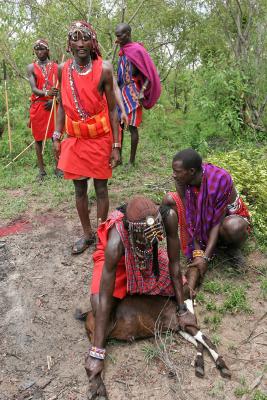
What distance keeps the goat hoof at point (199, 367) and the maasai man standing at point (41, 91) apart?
381 cm

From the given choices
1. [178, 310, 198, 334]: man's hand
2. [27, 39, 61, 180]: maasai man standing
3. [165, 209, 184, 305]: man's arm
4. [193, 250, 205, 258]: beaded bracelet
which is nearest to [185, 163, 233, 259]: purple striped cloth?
[193, 250, 205, 258]: beaded bracelet

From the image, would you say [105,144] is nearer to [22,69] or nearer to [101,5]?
[101,5]

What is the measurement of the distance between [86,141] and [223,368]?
2059 millimetres

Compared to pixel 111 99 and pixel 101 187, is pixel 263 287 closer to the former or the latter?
pixel 101 187

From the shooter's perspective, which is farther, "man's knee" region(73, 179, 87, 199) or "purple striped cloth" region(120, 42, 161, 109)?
"purple striped cloth" region(120, 42, 161, 109)

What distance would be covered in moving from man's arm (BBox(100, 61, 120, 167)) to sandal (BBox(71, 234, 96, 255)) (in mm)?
733

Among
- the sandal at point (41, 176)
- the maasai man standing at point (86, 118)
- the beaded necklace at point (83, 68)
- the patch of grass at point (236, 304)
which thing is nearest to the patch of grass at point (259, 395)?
the patch of grass at point (236, 304)

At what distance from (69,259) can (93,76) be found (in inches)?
61.0

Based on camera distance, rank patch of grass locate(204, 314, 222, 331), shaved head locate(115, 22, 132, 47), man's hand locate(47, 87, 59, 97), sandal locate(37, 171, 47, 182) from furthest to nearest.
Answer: sandal locate(37, 171, 47, 182) → man's hand locate(47, 87, 59, 97) → shaved head locate(115, 22, 132, 47) → patch of grass locate(204, 314, 222, 331)

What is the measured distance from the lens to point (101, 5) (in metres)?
6.89

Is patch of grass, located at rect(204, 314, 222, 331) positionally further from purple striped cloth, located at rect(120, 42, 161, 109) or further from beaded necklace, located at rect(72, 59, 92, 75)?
purple striped cloth, located at rect(120, 42, 161, 109)

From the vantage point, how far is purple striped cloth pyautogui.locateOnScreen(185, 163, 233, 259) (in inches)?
134

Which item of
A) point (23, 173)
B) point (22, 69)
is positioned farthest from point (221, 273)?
point (22, 69)

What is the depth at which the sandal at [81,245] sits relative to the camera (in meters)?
3.94
